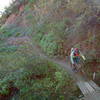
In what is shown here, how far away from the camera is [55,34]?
15367mm

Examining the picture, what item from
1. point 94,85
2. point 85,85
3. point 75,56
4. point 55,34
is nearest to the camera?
point 94,85

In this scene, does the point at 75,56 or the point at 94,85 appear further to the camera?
the point at 75,56

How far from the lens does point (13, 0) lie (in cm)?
2958

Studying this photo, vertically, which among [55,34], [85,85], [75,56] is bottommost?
[85,85]

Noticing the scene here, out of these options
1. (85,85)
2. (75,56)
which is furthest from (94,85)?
(75,56)

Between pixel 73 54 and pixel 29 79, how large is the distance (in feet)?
10.4

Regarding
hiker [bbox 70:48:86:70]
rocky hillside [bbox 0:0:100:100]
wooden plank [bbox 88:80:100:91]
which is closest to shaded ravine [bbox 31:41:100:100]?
wooden plank [bbox 88:80:100:91]

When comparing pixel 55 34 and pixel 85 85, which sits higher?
pixel 55 34

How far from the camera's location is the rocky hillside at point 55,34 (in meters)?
11.0

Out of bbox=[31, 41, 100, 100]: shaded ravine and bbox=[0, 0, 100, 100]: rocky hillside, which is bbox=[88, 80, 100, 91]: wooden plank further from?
bbox=[0, 0, 100, 100]: rocky hillside

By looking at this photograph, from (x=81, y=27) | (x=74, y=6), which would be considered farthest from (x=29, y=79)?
(x=74, y=6)

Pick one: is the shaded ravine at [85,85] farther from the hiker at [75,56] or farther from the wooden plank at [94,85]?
the hiker at [75,56]

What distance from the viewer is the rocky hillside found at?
11.0 meters

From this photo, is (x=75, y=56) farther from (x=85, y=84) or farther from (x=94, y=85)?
(x=94, y=85)
